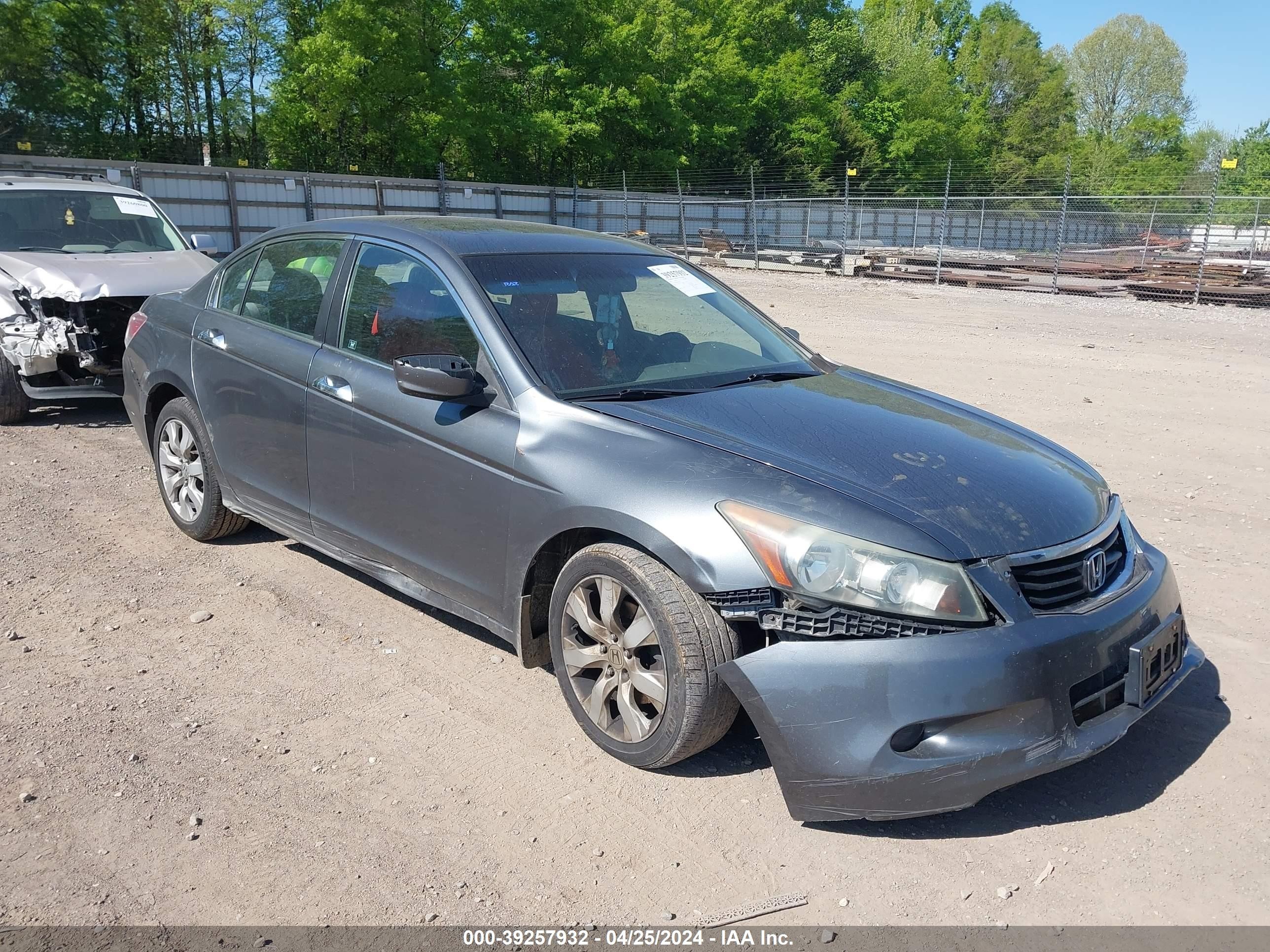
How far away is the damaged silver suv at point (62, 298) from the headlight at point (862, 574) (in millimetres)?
5915

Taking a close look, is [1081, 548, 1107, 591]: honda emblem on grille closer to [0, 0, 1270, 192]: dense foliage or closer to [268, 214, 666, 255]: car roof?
[268, 214, 666, 255]: car roof

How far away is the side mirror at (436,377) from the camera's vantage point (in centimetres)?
358

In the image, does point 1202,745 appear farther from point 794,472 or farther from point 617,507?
point 617,507

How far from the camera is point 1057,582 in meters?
3.03

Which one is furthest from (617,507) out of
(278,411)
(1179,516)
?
(1179,516)

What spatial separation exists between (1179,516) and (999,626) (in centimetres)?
384

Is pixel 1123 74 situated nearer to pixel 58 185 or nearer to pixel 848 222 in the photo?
pixel 848 222

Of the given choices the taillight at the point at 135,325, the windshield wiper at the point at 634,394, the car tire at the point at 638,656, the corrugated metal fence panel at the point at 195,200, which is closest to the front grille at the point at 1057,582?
the car tire at the point at 638,656

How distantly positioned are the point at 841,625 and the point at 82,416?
7.61 m

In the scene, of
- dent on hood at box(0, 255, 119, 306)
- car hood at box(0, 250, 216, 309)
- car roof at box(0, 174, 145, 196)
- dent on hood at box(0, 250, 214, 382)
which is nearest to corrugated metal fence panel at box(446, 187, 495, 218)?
car roof at box(0, 174, 145, 196)

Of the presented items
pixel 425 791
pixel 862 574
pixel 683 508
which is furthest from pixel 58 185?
pixel 862 574

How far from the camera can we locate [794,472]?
314 centimetres

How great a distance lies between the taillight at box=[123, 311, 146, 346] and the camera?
5.68m

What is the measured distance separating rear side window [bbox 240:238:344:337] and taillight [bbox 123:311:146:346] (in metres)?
1.07
